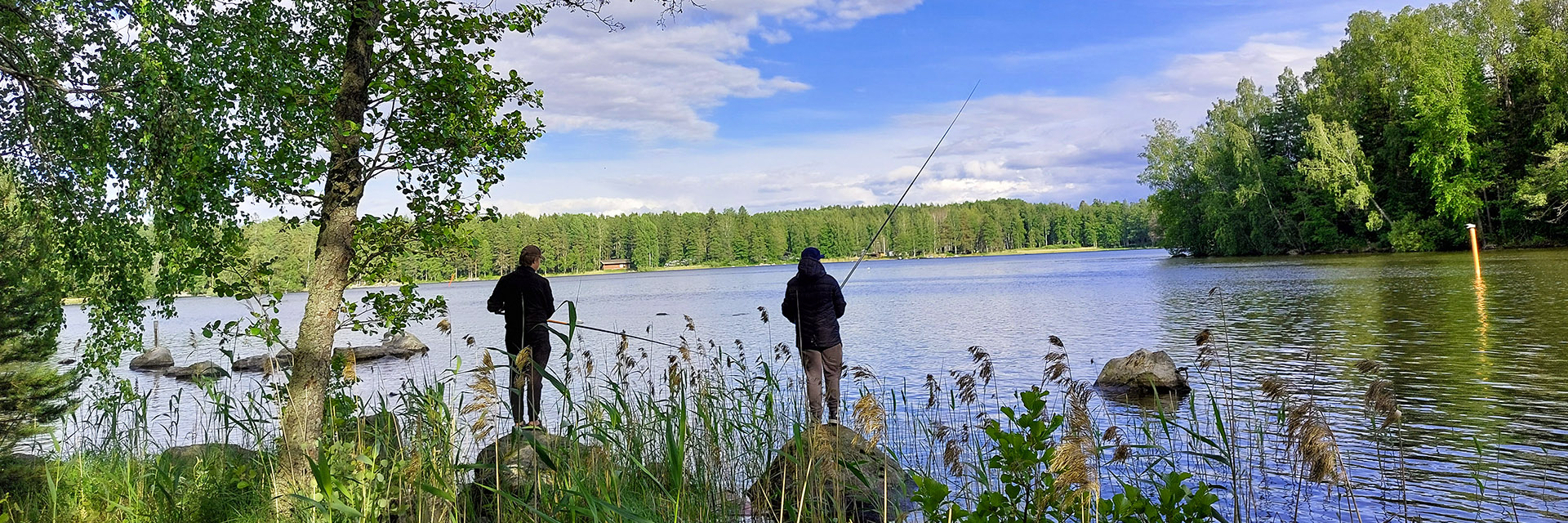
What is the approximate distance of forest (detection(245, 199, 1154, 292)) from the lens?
124688 mm

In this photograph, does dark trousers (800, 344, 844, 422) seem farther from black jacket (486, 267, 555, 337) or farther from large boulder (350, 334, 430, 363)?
large boulder (350, 334, 430, 363)

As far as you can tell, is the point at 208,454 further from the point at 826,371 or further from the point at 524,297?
the point at 826,371

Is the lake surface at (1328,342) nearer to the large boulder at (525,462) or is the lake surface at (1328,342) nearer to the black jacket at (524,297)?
the black jacket at (524,297)

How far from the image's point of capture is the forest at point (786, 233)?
409 ft

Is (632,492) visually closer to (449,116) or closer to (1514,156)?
(449,116)

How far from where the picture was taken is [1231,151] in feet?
203

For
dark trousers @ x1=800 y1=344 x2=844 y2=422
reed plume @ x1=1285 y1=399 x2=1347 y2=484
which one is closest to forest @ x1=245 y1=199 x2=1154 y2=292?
dark trousers @ x1=800 y1=344 x2=844 y2=422

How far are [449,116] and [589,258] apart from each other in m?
128

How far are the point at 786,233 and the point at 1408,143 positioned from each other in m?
108

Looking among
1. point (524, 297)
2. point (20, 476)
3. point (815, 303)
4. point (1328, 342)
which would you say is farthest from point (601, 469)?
point (1328, 342)

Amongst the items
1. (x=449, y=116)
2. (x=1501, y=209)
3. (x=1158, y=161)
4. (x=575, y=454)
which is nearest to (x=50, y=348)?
(x=449, y=116)

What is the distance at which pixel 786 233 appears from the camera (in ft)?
511

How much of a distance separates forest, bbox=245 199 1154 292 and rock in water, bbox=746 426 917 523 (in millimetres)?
88100

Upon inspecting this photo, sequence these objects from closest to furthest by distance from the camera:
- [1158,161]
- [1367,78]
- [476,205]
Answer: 1. [476,205]
2. [1367,78]
3. [1158,161]
